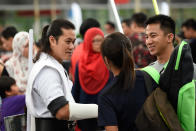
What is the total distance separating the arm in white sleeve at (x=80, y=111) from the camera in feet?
10.0

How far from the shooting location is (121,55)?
9.30ft

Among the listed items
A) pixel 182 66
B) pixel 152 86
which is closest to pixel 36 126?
pixel 152 86

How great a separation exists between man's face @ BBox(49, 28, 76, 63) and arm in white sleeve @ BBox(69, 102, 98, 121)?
1.35 feet

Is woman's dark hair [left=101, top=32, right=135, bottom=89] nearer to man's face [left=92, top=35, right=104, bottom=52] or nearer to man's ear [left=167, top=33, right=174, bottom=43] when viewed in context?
man's ear [left=167, top=33, right=174, bottom=43]

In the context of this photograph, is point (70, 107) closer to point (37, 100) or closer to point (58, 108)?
point (58, 108)

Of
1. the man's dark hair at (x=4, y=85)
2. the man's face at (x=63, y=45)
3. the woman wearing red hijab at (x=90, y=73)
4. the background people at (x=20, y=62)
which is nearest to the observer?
the man's face at (x=63, y=45)

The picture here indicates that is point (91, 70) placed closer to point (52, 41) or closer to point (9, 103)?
point (9, 103)

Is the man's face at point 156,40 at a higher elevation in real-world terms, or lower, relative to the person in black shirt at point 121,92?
higher

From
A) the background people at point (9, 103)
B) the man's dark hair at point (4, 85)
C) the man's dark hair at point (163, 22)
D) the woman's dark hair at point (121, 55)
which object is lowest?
the background people at point (9, 103)

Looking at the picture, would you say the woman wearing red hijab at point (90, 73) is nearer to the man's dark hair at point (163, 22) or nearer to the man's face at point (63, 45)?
the man's dark hair at point (163, 22)

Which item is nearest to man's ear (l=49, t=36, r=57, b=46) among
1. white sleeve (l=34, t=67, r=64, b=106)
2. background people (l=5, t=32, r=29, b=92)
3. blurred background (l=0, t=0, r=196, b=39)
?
white sleeve (l=34, t=67, r=64, b=106)

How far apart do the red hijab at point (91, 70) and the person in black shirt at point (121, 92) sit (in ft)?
6.92

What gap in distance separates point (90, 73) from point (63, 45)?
173 cm

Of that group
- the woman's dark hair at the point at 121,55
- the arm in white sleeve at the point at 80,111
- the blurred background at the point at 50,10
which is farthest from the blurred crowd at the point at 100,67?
the blurred background at the point at 50,10
